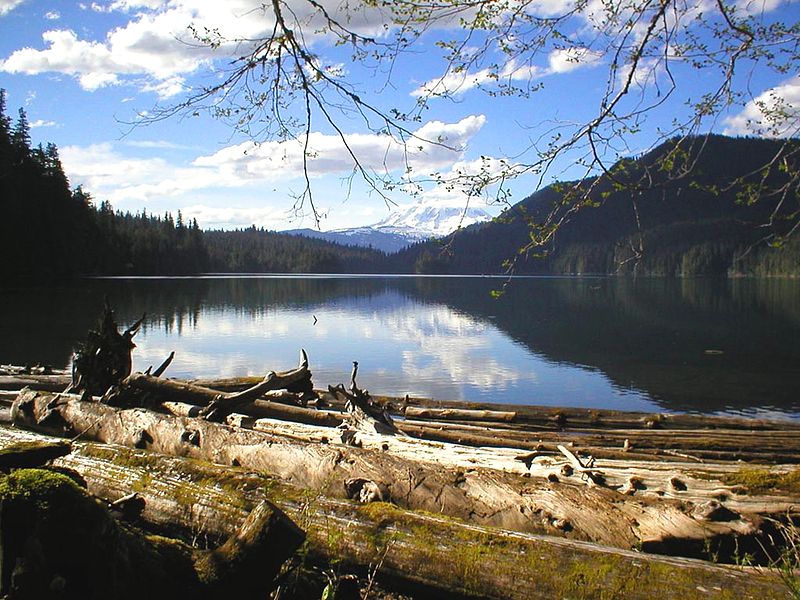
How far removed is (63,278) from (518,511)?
76.8 meters

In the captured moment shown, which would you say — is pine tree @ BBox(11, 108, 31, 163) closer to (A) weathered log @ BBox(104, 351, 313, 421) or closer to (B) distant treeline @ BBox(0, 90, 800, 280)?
(B) distant treeline @ BBox(0, 90, 800, 280)

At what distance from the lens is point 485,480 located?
4.77 m

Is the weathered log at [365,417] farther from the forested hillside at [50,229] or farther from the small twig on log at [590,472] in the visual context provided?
the forested hillside at [50,229]

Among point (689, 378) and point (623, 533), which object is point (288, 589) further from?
point (689, 378)

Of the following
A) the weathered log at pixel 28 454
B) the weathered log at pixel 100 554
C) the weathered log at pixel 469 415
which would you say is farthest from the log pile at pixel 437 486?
the weathered log at pixel 469 415

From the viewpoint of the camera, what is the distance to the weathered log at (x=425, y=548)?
11.2ft

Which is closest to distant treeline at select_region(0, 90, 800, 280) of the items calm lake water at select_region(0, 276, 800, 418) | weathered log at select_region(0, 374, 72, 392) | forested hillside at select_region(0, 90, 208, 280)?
forested hillside at select_region(0, 90, 208, 280)

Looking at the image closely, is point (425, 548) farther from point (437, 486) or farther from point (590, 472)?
point (590, 472)

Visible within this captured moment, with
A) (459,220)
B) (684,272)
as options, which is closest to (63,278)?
(459,220)

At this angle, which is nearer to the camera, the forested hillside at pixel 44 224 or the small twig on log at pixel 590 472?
the small twig on log at pixel 590 472

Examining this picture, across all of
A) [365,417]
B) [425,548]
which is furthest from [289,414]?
[425,548]

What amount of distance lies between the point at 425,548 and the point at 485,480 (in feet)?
3.33

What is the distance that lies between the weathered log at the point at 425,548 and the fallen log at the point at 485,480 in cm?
47

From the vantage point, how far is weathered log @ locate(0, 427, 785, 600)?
341 cm
